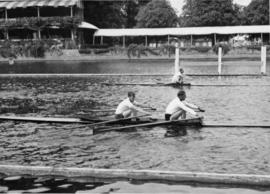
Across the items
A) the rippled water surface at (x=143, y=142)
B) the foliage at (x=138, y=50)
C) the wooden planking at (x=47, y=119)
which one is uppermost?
the foliage at (x=138, y=50)

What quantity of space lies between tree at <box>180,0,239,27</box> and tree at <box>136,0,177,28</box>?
3.01m

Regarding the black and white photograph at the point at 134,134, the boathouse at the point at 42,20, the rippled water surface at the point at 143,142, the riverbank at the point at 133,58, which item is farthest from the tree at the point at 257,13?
the rippled water surface at the point at 143,142

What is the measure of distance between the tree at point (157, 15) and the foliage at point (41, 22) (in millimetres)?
16151

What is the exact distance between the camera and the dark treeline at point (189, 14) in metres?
78.1

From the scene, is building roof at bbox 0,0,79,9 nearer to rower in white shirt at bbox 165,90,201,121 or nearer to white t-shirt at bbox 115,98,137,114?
white t-shirt at bbox 115,98,137,114

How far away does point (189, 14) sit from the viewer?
82812mm

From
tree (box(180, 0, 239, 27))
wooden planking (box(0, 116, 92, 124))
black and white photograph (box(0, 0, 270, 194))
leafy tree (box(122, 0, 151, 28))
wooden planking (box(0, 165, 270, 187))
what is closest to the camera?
wooden planking (box(0, 165, 270, 187))

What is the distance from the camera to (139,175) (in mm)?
10664

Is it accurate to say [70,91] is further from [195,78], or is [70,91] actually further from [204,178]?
[204,178]

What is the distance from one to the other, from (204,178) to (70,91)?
2219cm

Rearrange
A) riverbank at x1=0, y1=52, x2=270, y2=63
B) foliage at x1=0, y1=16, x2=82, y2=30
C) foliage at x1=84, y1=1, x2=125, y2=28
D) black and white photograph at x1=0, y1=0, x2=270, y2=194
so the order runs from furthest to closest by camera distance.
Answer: foliage at x1=84, y1=1, x2=125, y2=28, foliage at x1=0, y1=16, x2=82, y2=30, riverbank at x1=0, y1=52, x2=270, y2=63, black and white photograph at x1=0, y1=0, x2=270, y2=194

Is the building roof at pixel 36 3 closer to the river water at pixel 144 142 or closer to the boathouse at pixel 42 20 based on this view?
the boathouse at pixel 42 20

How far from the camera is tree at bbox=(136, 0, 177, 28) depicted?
266ft

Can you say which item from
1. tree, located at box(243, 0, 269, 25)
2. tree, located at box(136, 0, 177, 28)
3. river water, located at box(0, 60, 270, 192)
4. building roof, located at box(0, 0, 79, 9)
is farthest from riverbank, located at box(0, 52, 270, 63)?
river water, located at box(0, 60, 270, 192)
